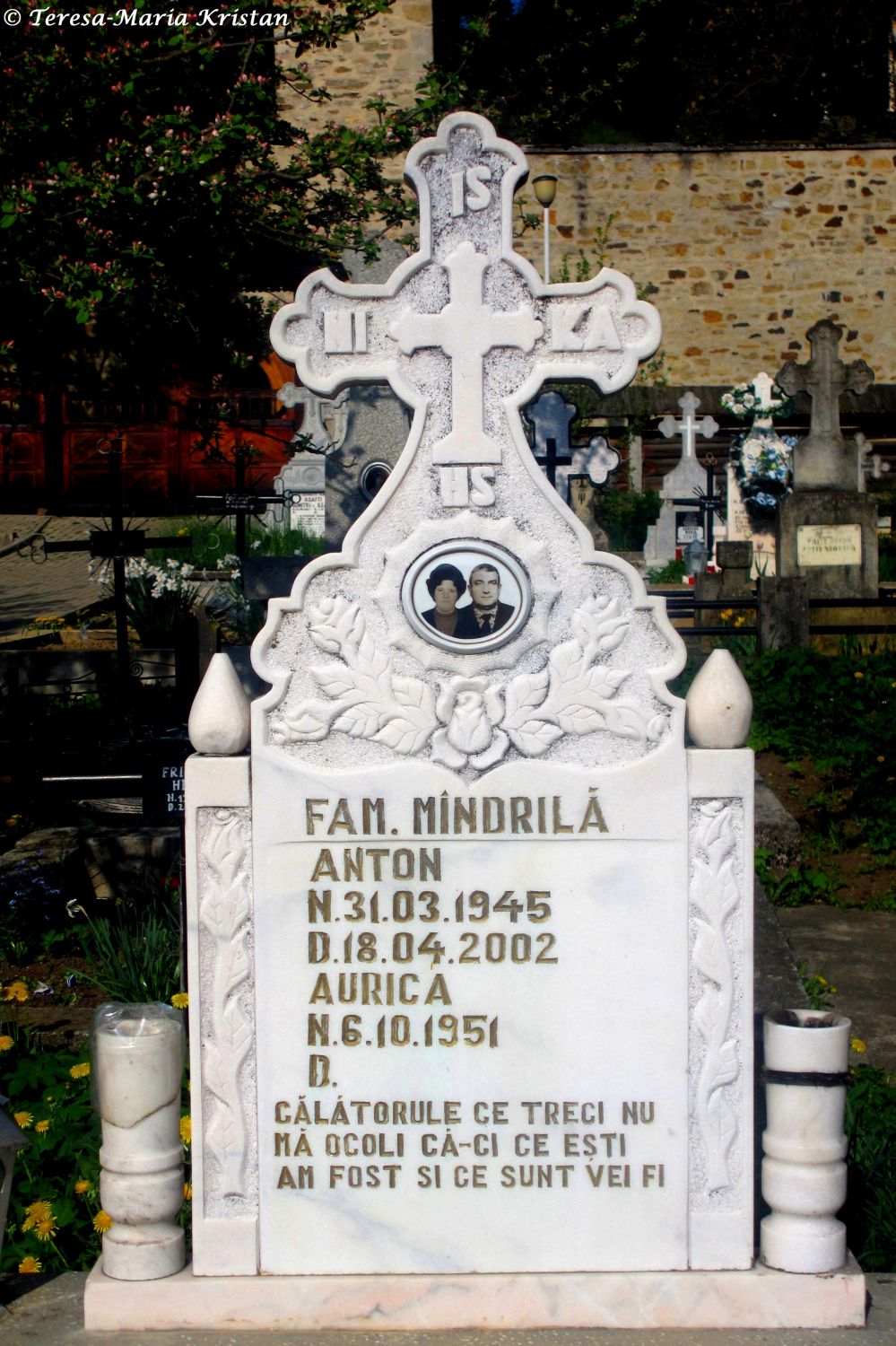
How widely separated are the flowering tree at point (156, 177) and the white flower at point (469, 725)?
2.81m

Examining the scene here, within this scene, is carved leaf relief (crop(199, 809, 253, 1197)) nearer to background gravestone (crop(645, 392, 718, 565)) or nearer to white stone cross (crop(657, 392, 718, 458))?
background gravestone (crop(645, 392, 718, 565))

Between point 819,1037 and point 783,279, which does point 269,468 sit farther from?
point 819,1037

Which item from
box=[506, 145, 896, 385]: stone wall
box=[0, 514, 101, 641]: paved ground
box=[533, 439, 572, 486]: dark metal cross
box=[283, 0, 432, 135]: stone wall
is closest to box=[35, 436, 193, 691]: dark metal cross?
box=[0, 514, 101, 641]: paved ground

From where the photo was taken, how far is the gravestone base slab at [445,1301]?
3.04 m

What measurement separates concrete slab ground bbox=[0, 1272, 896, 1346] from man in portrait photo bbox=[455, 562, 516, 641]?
142 centimetres

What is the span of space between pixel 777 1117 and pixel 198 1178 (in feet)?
3.97

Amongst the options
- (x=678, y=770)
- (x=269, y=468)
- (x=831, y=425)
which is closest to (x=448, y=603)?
(x=678, y=770)

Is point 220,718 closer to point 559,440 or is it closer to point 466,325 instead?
point 466,325

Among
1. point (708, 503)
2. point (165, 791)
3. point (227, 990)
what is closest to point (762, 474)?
point (708, 503)

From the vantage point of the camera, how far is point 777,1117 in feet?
10.0

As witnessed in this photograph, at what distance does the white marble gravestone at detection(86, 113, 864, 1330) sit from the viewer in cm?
310

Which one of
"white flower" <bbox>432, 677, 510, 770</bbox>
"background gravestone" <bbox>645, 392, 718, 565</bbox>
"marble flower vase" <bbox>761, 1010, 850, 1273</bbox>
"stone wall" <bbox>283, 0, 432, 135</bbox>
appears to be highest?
"stone wall" <bbox>283, 0, 432, 135</bbox>

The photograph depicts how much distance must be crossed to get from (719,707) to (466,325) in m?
0.96

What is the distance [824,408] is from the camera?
12117mm
